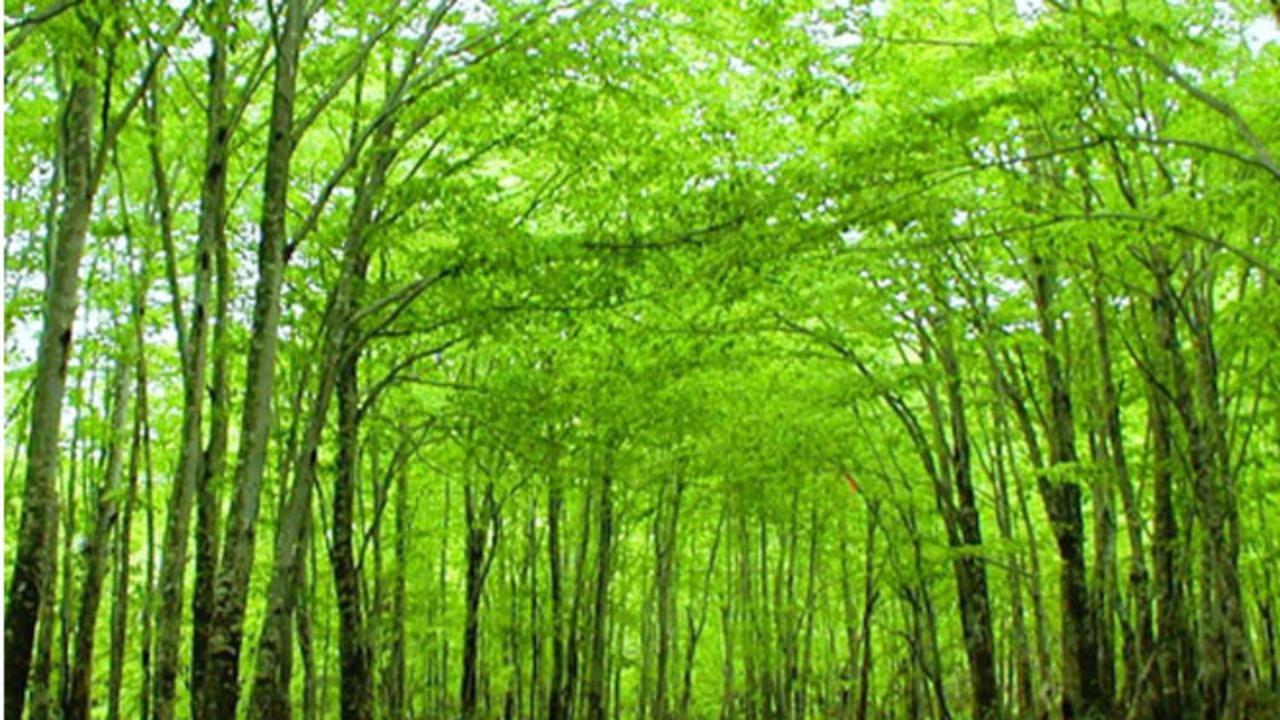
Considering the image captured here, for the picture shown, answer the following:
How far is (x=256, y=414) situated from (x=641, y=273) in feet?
11.5

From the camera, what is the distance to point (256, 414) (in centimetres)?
818

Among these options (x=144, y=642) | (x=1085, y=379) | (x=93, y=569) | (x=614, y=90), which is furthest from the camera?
(x=144, y=642)

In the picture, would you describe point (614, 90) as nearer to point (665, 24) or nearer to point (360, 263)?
point (665, 24)

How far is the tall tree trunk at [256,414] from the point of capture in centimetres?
787

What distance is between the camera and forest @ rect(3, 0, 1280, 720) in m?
8.43

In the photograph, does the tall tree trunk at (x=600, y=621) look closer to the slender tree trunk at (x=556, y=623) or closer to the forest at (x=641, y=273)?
the forest at (x=641, y=273)

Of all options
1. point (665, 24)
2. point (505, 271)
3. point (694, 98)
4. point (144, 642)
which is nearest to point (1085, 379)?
Result: point (694, 98)

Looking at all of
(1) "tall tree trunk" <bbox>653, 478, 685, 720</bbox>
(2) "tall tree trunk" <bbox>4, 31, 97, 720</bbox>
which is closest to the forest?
(2) "tall tree trunk" <bbox>4, 31, 97, 720</bbox>

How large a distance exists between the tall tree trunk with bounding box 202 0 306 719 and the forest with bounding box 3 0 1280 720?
0.03 meters

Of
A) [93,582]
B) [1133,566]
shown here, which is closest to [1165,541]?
[1133,566]

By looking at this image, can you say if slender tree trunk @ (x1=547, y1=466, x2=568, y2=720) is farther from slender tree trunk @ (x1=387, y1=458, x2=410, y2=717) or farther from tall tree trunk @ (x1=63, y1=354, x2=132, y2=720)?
tall tree trunk @ (x1=63, y1=354, x2=132, y2=720)

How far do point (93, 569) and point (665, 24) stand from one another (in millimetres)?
9170

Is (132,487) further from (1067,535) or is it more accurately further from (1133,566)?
(1133,566)

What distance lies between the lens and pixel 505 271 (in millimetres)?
9570
